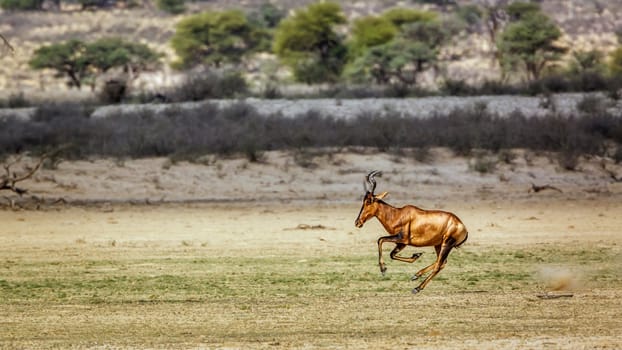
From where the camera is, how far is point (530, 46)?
157 ft

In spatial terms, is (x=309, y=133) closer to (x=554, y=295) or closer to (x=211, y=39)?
(x=554, y=295)

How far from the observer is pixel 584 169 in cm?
2514

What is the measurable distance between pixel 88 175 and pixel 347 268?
11.2 m

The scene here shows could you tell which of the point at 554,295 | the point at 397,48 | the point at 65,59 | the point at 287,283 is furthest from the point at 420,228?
the point at 65,59

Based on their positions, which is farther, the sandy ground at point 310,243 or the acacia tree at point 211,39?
the acacia tree at point 211,39

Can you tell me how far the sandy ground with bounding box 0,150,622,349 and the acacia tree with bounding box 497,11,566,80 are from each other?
22491 millimetres

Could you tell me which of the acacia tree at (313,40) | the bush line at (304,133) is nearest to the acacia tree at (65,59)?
the acacia tree at (313,40)

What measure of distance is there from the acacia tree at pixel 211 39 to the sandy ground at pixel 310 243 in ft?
99.8

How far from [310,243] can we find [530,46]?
106 feet

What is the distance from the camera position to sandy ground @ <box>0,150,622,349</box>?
9.98 metres

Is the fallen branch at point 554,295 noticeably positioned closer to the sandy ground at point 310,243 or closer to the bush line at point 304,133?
the sandy ground at point 310,243

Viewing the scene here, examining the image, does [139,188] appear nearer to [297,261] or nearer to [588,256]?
[297,261]

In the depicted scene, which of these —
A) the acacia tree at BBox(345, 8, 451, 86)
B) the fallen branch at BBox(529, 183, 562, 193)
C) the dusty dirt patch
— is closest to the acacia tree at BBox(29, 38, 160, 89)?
the acacia tree at BBox(345, 8, 451, 86)

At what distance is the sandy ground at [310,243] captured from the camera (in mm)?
9984
